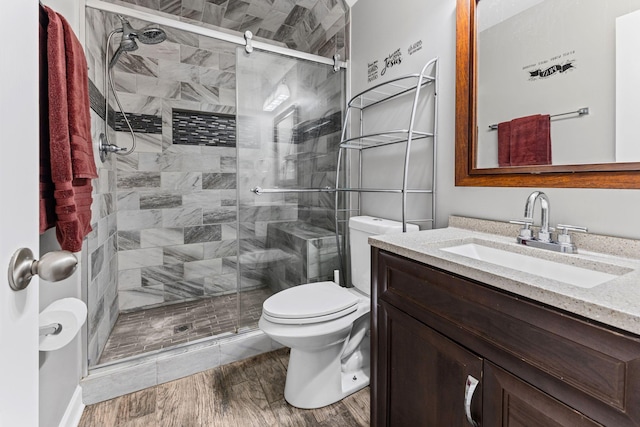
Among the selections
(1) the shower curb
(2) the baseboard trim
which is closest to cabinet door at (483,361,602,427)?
(1) the shower curb

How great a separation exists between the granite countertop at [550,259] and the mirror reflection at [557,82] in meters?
0.26

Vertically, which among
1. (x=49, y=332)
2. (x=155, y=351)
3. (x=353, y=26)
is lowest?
(x=155, y=351)

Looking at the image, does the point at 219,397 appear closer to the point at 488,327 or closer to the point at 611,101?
the point at 488,327

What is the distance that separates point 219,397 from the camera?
1.50m

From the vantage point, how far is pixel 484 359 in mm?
726

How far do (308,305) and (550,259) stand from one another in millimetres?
952

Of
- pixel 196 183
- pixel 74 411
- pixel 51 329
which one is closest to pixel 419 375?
pixel 51 329

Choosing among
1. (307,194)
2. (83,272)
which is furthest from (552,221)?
(83,272)

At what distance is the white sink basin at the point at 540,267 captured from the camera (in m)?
0.84

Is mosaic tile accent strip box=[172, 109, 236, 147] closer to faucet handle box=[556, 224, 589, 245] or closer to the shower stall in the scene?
the shower stall

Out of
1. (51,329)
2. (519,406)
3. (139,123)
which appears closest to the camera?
(519,406)

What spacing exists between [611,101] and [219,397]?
6.43 feet
